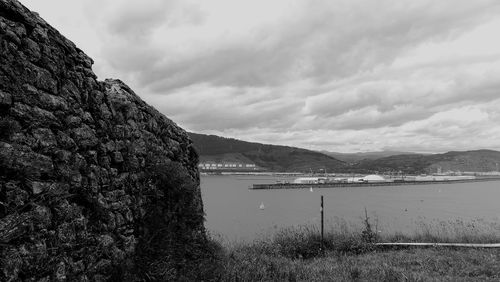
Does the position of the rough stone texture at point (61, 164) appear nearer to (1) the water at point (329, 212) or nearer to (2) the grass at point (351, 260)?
(2) the grass at point (351, 260)

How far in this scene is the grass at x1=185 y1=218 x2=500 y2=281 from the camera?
754 cm

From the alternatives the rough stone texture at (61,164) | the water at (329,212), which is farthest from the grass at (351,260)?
the water at (329,212)

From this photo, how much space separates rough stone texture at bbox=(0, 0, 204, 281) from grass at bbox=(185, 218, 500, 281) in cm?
206

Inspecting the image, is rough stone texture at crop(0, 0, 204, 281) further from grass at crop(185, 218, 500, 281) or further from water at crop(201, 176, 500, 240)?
water at crop(201, 176, 500, 240)

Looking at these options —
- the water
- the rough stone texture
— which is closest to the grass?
the rough stone texture

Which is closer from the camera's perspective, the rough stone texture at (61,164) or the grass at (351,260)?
the rough stone texture at (61,164)

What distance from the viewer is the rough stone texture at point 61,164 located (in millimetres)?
3523

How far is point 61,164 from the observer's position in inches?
165

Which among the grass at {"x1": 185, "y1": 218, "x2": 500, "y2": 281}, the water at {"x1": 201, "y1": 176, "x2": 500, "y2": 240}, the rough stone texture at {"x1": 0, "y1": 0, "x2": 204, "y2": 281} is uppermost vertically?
the rough stone texture at {"x1": 0, "y1": 0, "x2": 204, "y2": 281}

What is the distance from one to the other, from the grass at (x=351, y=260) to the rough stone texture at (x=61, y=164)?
2.06 metres

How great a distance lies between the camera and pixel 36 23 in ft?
13.5

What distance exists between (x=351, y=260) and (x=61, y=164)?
301 inches

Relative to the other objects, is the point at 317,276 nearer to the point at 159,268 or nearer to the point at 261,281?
the point at 261,281

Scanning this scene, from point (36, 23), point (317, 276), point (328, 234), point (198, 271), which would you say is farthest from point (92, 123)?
point (328, 234)
